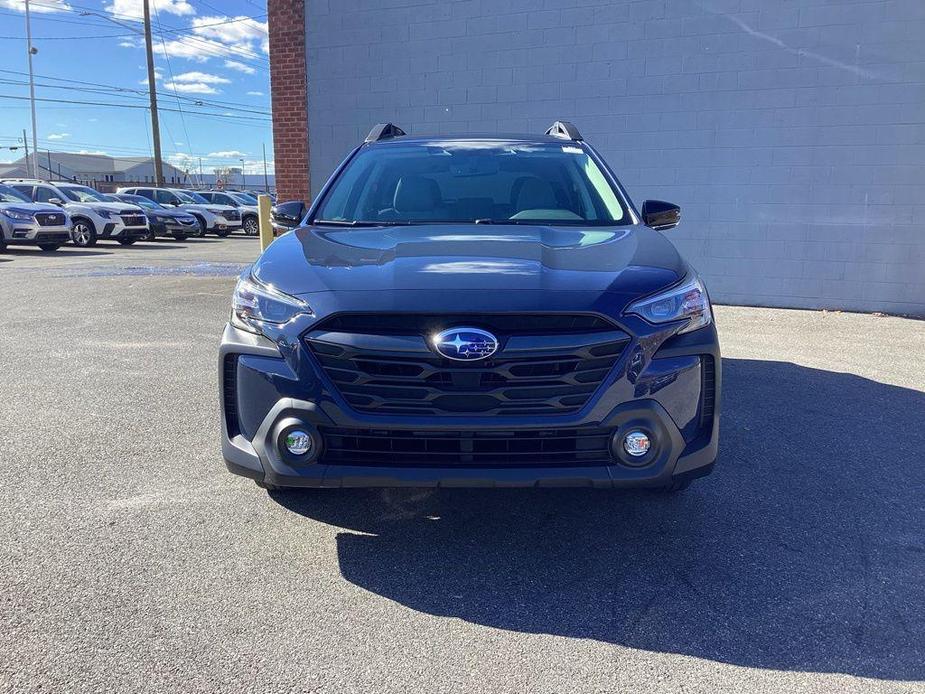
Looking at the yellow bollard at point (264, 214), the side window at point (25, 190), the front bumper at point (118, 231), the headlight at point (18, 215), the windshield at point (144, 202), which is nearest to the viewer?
the yellow bollard at point (264, 214)

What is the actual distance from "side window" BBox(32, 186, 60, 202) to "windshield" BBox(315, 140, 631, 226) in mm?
17634

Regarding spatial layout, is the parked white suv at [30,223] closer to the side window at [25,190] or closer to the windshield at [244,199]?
the side window at [25,190]

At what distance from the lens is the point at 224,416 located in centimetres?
288

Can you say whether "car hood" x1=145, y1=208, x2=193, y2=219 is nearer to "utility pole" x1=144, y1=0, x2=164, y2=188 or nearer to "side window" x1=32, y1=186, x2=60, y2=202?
"side window" x1=32, y1=186, x2=60, y2=202

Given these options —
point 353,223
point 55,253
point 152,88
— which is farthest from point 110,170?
point 353,223

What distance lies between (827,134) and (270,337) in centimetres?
847

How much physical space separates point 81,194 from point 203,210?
5416 millimetres

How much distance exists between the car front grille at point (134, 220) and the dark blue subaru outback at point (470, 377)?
19.2 m

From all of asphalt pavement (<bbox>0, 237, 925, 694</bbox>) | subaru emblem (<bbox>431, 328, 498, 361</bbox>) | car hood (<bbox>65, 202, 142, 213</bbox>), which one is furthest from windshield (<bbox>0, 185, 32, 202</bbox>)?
subaru emblem (<bbox>431, 328, 498, 361</bbox>)

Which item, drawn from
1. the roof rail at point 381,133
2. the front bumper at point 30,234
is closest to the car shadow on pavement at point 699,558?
the roof rail at point 381,133

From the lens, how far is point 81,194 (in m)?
20.6

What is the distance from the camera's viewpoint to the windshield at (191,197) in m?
27.1

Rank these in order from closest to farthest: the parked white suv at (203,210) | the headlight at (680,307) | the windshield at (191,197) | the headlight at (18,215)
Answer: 1. the headlight at (680,307)
2. the headlight at (18,215)
3. the parked white suv at (203,210)
4. the windshield at (191,197)

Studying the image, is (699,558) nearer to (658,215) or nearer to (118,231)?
(658,215)
